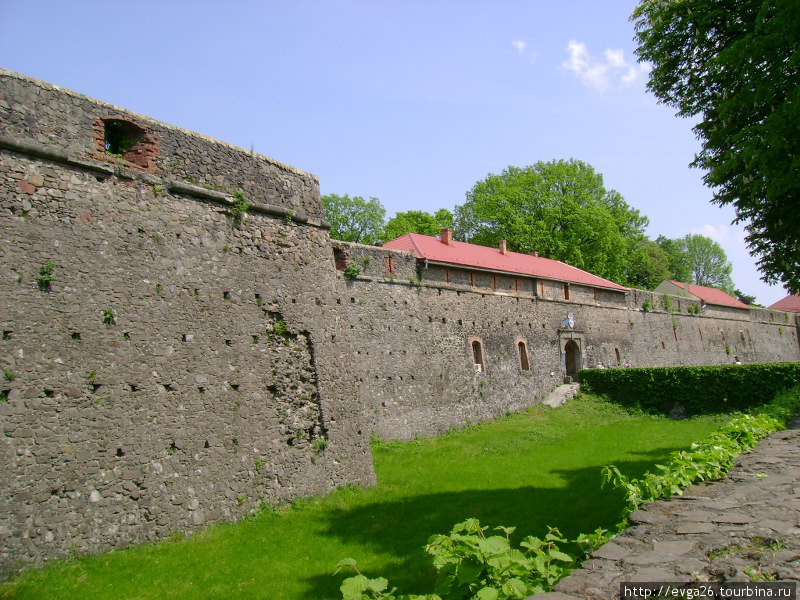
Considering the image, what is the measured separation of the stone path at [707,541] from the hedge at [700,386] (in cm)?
1734

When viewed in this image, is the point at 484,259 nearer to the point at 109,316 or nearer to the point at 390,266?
the point at 390,266

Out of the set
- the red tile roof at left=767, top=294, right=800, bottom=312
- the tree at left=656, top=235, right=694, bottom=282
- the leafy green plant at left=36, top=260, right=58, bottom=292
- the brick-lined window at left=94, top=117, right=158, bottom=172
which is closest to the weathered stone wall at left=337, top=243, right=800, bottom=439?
the brick-lined window at left=94, top=117, right=158, bottom=172

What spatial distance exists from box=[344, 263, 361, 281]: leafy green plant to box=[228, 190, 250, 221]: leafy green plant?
19.7ft

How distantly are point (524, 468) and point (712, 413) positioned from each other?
1208 centimetres

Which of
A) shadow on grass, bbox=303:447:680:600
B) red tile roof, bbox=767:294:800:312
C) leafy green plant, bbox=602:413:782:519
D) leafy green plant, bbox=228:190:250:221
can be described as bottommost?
shadow on grass, bbox=303:447:680:600

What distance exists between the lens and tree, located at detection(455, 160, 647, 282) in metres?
37.9

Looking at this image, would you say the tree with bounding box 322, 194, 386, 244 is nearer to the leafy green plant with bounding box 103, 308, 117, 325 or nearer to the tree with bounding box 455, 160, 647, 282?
the tree with bounding box 455, 160, 647, 282

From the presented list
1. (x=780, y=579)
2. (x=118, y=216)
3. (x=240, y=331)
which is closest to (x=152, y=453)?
(x=240, y=331)

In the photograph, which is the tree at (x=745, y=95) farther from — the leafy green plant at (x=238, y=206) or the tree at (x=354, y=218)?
the tree at (x=354, y=218)

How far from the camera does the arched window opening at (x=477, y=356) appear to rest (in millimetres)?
20086

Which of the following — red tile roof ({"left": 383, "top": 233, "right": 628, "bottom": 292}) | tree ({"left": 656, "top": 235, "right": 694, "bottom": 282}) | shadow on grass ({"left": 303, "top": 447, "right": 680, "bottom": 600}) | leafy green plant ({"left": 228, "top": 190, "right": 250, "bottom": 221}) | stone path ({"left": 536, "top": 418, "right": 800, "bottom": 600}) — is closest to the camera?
stone path ({"left": 536, "top": 418, "right": 800, "bottom": 600})

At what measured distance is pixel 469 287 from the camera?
20641 millimetres

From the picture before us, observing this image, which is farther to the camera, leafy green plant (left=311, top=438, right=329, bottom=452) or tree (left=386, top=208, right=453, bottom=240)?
tree (left=386, top=208, right=453, bottom=240)

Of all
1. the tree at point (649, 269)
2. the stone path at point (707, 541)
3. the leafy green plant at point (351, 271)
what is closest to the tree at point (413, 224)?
the tree at point (649, 269)
